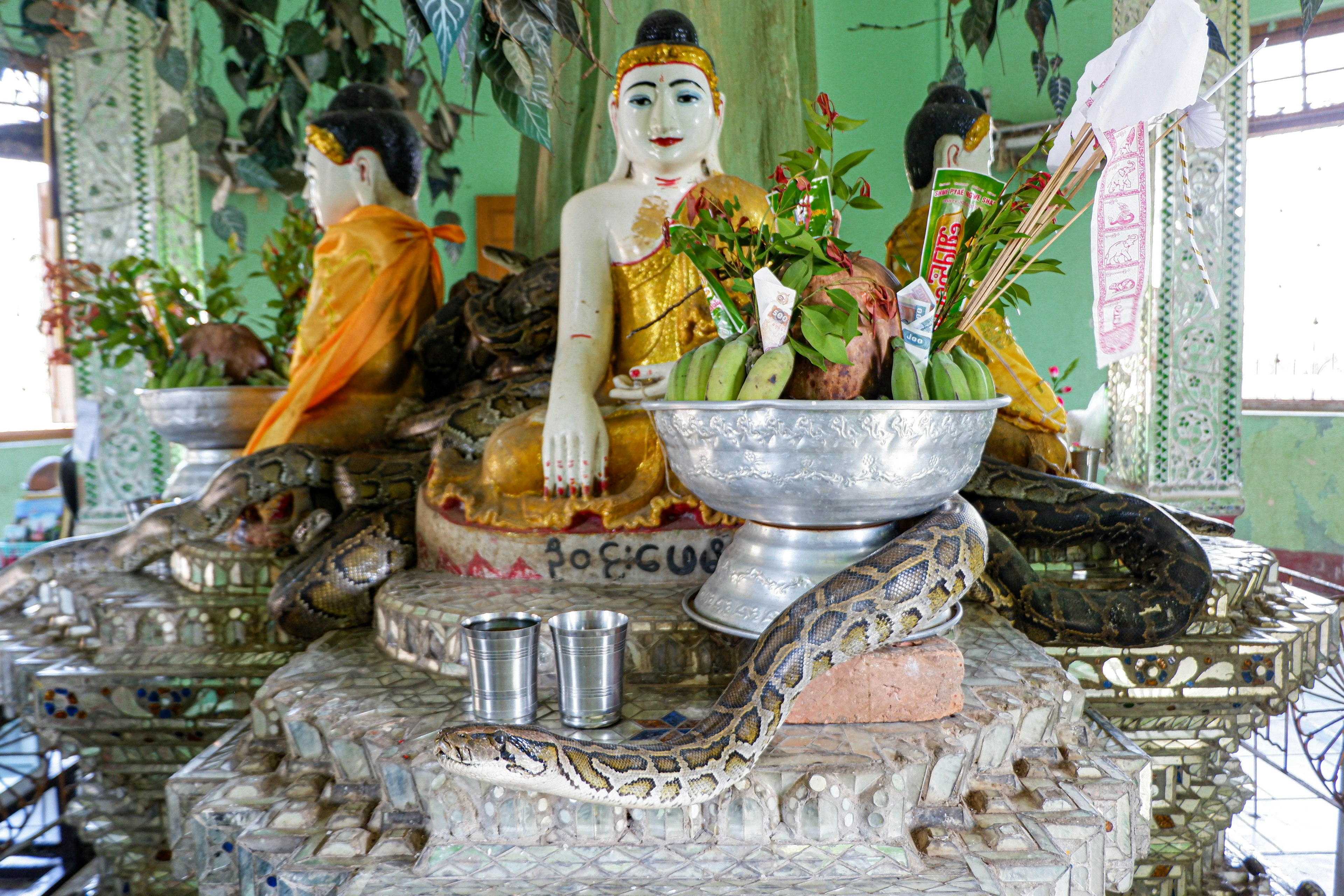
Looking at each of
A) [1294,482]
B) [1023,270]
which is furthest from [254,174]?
[1294,482]

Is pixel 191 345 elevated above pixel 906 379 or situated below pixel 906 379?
above

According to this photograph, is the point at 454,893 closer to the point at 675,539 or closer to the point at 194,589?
the point at 675,539

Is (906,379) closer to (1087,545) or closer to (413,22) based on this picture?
(413,22)

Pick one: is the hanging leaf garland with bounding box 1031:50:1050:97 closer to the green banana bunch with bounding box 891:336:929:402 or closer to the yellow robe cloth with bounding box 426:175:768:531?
the yellow robe cloth with bounding box 426:175:768:531

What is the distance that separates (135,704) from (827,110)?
75.0 inches

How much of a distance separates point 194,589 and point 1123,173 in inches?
89.0

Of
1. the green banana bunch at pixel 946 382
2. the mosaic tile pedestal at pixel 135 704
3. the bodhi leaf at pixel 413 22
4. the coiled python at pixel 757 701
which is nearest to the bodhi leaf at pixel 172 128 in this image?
the mosaic tile pedestal at pixel 135 704

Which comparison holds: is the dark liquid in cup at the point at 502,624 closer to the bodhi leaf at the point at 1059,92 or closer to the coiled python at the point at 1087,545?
the coiled python at the point at 1087,545

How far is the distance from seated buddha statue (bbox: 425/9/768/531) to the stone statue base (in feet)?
0.07

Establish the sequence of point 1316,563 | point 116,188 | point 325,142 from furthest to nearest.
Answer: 1. point 1316,563
2. point 116,188
3. point 325,142

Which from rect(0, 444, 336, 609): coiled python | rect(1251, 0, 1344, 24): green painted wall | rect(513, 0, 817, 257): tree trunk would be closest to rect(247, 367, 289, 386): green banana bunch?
rect(0, 444, 336, 609): coiled python

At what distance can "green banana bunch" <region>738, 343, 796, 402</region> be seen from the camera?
1.21m

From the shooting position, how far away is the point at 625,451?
190 centimetres

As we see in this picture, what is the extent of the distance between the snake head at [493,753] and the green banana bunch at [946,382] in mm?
741
